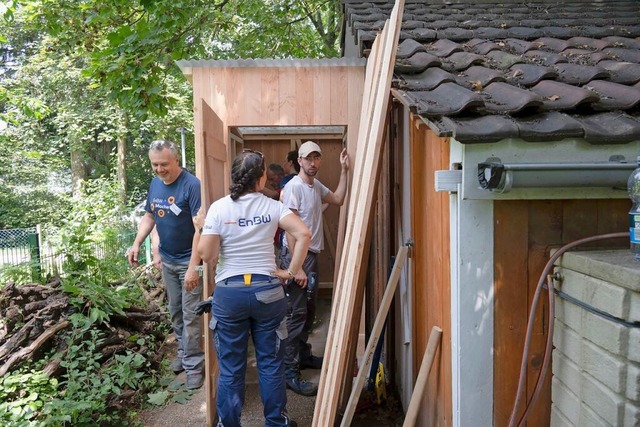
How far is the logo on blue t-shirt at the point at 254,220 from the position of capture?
10.2ft

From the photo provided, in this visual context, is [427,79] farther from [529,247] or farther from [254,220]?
[254,220]

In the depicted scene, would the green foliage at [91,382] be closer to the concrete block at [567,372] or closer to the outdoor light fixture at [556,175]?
the concrete block at [567,372]

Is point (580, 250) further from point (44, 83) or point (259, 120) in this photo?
point (44, 83)

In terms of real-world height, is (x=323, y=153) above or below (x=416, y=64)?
below

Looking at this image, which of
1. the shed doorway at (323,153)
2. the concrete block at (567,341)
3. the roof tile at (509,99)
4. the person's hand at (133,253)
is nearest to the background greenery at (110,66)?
the shed doorway at (323,153)

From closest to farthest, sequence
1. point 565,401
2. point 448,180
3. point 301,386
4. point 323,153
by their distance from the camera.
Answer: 1. point 565,401
2. point 448,180
3. point 301,386
4. point 323,153

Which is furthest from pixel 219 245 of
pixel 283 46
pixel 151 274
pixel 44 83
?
pixel 44 83

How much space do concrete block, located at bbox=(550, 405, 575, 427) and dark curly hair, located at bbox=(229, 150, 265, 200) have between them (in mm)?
2030

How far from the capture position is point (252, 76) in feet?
14.2

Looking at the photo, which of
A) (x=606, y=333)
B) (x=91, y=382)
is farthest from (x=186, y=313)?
(x=606, y=333)

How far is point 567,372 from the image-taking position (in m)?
1.96

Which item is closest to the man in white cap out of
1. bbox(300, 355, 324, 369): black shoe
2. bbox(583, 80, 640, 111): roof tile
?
bbox(300, 355, 324, 369): black shoe

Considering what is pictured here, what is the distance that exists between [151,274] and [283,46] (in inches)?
214

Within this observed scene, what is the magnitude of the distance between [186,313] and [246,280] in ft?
4.67
